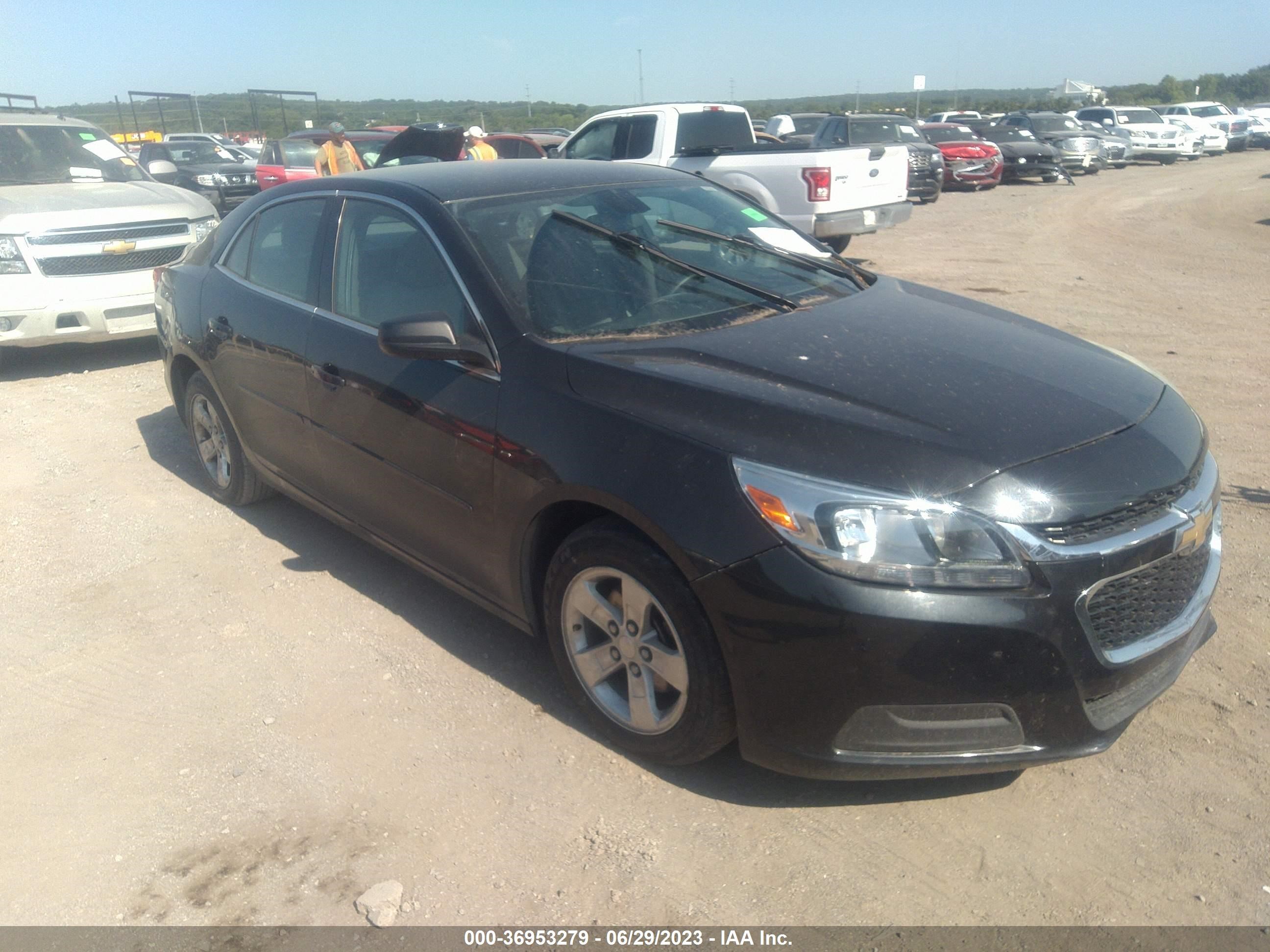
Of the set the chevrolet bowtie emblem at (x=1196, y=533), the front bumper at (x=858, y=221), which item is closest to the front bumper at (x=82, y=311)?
the front bumper at (x=858, y=221)

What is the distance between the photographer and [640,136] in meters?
12.5

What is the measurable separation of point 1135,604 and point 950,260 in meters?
10.5

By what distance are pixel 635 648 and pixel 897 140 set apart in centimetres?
1849

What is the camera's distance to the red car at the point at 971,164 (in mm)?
22406

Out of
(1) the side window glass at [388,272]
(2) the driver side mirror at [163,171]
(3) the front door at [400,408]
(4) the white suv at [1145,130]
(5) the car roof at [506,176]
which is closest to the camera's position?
(3) the front door at [400,408]

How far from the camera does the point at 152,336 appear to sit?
926cm

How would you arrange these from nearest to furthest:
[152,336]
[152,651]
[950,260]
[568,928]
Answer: [568,928] < [152,651] < [152,336] < [950,260]

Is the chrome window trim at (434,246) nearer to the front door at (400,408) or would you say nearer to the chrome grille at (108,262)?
the front door at (400,408)

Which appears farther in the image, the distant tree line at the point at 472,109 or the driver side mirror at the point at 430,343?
the distant tree line at the point at 472,109

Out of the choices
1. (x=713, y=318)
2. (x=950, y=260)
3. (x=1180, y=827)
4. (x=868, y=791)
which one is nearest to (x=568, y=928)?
(x=868, y=791)

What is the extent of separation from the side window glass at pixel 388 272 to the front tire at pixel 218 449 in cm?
133

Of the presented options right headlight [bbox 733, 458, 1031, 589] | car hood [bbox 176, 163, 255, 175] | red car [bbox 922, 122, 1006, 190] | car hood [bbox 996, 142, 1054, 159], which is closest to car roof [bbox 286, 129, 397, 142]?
car hood [bbox 176, 163, 255, 175]

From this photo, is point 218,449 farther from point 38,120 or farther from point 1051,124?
point 1051,124

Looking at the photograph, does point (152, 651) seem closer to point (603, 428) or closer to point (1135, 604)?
point (603, 428)
